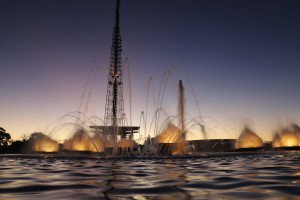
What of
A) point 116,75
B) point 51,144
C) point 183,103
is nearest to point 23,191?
point 183,103

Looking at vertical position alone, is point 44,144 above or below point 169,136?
below

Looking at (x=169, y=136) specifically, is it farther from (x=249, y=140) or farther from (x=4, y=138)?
(x=4, y=138)

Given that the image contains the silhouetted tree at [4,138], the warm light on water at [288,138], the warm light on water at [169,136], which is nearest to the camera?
the warm light on water at [169,136]

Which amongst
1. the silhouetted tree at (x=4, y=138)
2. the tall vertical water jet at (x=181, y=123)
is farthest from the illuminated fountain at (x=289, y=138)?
the silhouetted tree at (x=4, y=138)

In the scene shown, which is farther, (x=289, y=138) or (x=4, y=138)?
(x=4, y=138)

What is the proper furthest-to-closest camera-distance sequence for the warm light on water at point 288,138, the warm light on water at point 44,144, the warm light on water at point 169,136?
the warm light on water at point 288,138 → the warm light on water at point 44,144 → the warm light on water at point 169,136

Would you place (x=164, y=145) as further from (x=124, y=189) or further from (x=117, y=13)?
(x=117, y=13)

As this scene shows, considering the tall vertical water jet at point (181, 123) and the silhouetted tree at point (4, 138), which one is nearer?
the tall vertical water jet at point (181, 123)

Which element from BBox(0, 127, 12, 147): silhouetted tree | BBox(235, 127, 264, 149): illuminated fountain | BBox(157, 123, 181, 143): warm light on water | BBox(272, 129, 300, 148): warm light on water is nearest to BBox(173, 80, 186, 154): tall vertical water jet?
BBox(157, 123, 181, 143): warm light on water

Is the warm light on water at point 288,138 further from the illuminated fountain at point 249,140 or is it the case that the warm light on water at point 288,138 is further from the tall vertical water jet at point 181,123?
the tall vertical water jet at point 181,123

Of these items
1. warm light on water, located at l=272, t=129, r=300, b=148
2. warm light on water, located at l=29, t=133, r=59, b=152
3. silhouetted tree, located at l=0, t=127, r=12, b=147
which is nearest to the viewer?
warm light on water, located at l=29, t=133, r=59, b=152

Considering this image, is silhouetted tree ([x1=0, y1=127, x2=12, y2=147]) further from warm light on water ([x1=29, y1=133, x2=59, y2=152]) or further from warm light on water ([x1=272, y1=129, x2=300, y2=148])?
warm light on water ([x1=272, y1=129, x2=300, y2=148])

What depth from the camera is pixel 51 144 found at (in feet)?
111

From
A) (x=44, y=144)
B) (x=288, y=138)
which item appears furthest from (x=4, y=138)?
(x=288, y=138)
